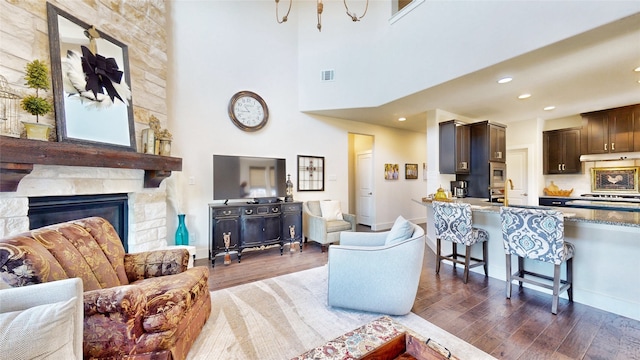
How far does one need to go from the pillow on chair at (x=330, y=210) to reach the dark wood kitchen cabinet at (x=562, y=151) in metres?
4.81

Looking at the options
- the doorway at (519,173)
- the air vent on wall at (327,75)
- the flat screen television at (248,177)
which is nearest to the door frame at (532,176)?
the doorway at (519,173)

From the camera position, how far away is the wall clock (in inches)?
167

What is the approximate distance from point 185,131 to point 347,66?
3045mm

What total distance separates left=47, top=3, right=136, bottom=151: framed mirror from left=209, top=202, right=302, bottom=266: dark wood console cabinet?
150 cm

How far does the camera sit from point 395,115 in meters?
5.10

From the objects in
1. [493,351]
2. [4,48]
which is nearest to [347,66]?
[4,48]

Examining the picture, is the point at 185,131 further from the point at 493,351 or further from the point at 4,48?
the point at 493,351

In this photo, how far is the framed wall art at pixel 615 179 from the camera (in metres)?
4.54

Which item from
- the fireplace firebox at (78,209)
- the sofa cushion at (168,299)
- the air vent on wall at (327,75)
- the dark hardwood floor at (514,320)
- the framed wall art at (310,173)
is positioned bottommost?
the dark hardwood floor at (514,320)

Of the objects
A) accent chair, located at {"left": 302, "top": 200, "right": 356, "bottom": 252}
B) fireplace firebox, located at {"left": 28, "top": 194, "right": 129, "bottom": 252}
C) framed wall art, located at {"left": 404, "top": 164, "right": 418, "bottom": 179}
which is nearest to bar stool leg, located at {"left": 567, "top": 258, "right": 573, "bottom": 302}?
accent chair, located at {"left": 302, "top": 200, "right": 356, "bottom": 252}

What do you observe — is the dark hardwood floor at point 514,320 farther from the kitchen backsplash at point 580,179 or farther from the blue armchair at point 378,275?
the kitchen backsplash at point 580,179

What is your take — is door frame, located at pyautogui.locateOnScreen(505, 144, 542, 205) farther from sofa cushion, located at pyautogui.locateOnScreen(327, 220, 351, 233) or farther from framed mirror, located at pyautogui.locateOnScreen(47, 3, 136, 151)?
framed mirror, located at pyautogui.locateOnScreen(47, 3, 136, 151)

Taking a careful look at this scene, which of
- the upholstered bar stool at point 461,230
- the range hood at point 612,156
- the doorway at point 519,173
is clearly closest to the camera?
the upholstered bar stool at point 461,230

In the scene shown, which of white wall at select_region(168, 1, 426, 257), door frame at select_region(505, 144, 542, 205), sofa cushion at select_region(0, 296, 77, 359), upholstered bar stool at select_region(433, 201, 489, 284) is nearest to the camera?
sofa cushion at select_region(0, 296, 77, 359)
